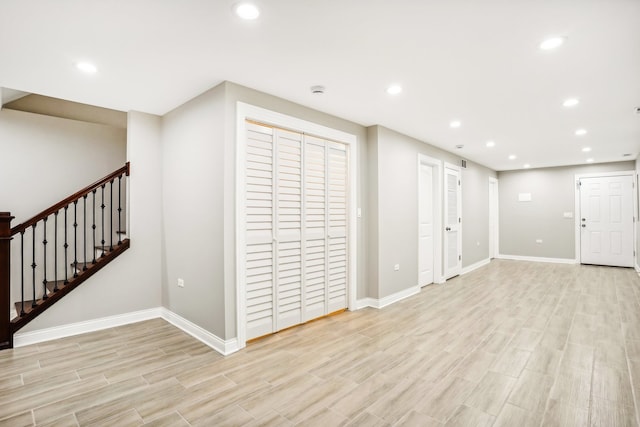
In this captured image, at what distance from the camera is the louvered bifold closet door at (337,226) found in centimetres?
389

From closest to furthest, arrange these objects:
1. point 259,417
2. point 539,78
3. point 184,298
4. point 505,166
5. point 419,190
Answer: point 259,417, point 539,78, point 184,298, point 419,190, point 505,166

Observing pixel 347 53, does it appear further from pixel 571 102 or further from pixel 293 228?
pixel 571 102

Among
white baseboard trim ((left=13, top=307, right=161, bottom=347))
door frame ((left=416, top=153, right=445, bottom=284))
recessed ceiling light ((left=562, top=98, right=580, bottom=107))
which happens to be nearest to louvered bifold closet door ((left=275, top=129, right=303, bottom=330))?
white baseboard trim ((left=13, top=307, right=161, bottom=347))

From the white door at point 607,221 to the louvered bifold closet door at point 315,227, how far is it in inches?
289

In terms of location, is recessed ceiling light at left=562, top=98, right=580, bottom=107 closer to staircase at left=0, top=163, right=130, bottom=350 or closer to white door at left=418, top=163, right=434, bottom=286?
white door at left=418, top=163, right=434, bottom=286

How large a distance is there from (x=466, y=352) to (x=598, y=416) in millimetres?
1000

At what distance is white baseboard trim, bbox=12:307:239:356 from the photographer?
290 centimetres

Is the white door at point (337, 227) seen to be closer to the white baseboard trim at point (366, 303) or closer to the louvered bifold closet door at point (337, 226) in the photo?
the louvered bifold closet door at point (337, 226)

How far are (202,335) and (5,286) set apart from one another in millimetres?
1845

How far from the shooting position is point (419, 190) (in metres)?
5.18

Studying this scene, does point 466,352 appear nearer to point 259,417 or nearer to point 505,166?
point 259,417

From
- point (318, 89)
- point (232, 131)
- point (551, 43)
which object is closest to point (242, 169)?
point (232, 131)

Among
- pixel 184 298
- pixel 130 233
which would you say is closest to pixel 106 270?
pixel 130 233

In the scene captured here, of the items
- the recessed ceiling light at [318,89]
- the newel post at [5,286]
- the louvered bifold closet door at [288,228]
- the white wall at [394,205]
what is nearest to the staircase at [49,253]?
the newel post at [5,286]
